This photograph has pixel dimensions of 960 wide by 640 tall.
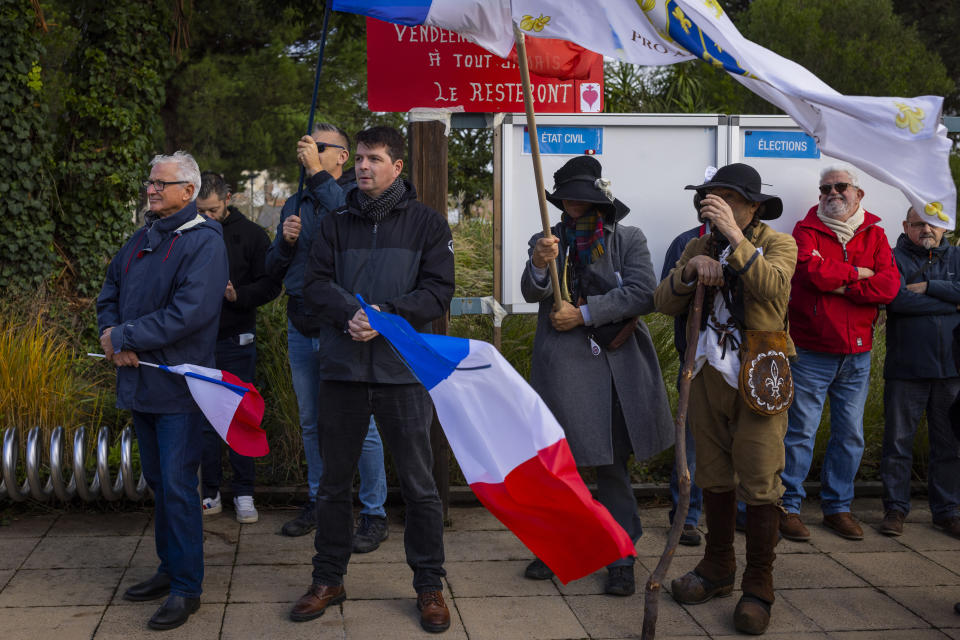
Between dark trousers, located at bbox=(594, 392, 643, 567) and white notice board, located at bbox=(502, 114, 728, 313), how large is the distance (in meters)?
1.16

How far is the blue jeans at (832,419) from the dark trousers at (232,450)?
319 cm

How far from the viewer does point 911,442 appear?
20.0 feet

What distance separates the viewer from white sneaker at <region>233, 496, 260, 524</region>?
5.95 m

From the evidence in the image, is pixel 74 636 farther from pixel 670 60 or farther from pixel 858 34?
pixel 858 34

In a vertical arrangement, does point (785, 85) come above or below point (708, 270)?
above

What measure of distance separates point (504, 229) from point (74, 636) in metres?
3.14

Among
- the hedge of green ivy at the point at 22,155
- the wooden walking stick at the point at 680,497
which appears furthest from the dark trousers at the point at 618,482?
the hedge of green ivy at the point at 22,155

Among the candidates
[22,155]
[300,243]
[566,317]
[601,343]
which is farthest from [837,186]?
[22,155]

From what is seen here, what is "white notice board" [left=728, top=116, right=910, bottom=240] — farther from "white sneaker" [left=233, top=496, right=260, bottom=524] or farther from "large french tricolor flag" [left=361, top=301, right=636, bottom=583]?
"white sneaker" [left=233, top=496, right=260, bottom=524]

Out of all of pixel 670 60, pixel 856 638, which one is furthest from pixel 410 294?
→ pixel 856 638

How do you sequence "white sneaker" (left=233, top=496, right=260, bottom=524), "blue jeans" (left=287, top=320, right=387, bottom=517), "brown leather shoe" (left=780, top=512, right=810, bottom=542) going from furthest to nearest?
1. "white sneaker" (left=233, top=496, right=260, bottom=524)
2. "brown leather shoe" (left=780, top=512, right=810, bottom=542)
3. "blue jeans" (left=287, top=320, right=387, bottom=517)

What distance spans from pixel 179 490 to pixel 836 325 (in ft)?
11.9

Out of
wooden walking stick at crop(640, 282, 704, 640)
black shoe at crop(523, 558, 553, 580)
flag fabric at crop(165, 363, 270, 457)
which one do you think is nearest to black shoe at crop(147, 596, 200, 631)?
flag fabric at crop(165, 363, 270, 457)

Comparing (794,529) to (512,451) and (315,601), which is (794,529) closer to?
(512,451)
